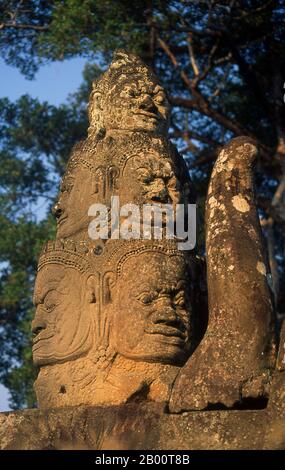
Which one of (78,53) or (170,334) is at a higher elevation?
(78,53)

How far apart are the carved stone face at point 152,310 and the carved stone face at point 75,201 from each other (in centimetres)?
63

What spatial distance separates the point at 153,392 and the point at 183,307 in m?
0.65

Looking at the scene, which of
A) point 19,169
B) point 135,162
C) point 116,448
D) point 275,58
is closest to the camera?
point 116,448

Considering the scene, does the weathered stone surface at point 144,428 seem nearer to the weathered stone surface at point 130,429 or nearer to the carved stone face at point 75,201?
the weathered stone surface at point 130,429

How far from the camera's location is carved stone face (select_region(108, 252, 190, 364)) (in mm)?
6168

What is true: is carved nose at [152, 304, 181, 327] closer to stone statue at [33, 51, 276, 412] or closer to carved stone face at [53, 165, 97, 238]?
stone statue at [33, 51, 276, 412]

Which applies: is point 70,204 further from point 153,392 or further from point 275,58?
point 275,58

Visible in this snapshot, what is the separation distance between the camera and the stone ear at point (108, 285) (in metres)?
6.43

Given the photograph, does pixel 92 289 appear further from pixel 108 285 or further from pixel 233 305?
pixel 233 305

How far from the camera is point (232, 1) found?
16391mm

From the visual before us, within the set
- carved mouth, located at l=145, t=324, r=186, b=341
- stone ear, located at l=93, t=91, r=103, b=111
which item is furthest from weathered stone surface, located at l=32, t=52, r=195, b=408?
stone ear, located at l=93, t=91, r=103, b=111

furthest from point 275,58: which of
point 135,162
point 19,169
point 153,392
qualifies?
point 153,392

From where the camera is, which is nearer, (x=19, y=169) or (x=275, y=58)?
(x=275, y=58)

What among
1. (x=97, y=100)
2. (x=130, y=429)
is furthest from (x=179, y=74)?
(x=130, y=429)
